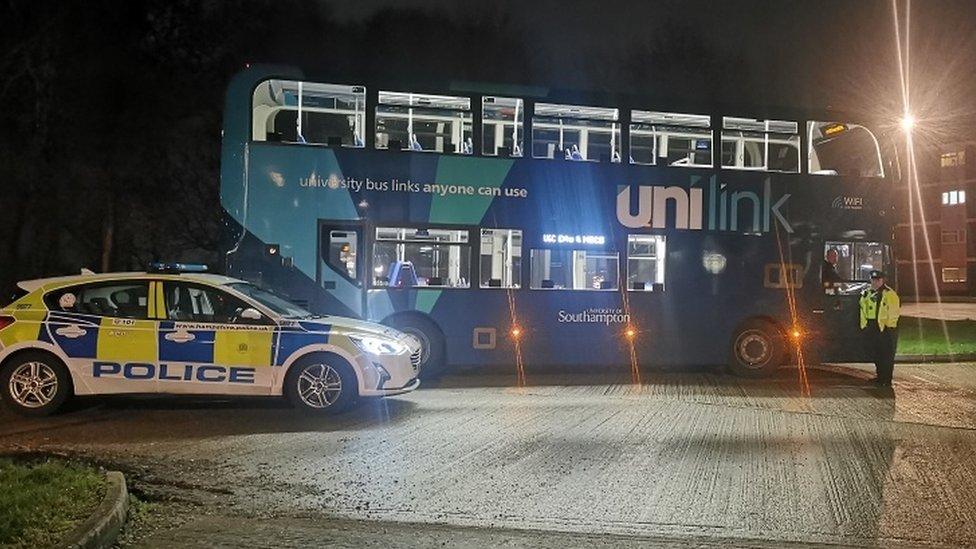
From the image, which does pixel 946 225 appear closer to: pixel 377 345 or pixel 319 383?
pixel 377 345

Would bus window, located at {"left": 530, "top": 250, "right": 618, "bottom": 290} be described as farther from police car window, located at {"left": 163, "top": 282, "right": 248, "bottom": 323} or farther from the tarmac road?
police car window, located at {"left": 163, "top": 282, "right": 248, "bottom": 323}

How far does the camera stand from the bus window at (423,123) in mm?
12250

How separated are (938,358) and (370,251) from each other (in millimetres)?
11627

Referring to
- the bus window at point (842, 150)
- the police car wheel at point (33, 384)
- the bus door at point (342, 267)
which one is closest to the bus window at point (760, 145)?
the bus window at point (842, 150)

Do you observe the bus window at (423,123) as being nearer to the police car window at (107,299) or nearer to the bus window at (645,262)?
the bus window at (645,262)

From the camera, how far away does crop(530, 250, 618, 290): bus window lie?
13008 millimetres

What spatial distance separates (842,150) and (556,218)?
480cm

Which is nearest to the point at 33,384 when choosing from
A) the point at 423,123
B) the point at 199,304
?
the point at 199,304

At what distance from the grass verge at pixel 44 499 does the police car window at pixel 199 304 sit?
2.77 meters

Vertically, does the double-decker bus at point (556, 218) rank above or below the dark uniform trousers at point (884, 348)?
above

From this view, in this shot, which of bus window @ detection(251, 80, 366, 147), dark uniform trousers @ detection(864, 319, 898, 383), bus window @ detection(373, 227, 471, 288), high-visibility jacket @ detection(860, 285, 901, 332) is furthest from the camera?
dark uniform trousers @ detection(864, 319, 898, 383)

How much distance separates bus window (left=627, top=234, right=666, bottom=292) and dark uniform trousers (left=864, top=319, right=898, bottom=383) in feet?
10.4

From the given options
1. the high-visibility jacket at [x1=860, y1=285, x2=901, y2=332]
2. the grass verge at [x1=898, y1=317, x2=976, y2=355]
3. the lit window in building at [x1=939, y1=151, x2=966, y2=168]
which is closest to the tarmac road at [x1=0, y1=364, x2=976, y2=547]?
the high-visibility jacket at [x1=860, y1=285, x2=901, y2=332]

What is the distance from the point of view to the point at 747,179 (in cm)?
1359
